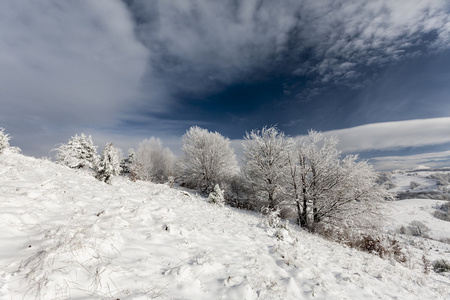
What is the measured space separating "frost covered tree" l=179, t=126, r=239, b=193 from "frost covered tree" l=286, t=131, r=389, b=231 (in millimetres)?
13765

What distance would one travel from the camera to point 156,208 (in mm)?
7531

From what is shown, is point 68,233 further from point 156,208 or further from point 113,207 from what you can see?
point 156,208

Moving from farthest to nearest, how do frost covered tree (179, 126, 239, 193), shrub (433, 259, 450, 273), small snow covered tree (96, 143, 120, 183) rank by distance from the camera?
frost covered tree (179, 126, 239, 193)
small snow covered tree (96, 143, 120, 183)
shrub (433, 259, 450, 273)

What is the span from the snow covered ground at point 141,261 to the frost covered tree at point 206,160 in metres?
22.4

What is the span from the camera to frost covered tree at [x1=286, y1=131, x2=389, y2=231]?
1422 centimetres

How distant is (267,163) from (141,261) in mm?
17883

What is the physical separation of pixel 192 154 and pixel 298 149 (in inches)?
688

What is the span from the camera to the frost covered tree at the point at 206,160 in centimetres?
2938

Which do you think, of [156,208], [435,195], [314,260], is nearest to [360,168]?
[314,260]

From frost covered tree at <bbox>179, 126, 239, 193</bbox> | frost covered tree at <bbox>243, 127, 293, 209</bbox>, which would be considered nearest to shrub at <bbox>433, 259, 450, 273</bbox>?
frost covered tree at <bbox>243, 127, 293, 209</bbox>

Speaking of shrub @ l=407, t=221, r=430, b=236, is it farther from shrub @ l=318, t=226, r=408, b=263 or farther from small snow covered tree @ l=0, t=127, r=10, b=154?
small snow covered tree @ l=0, t=127, r=10, b=154

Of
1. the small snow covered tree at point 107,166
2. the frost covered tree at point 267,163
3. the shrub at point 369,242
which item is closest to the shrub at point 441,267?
the shrub at point 369,242

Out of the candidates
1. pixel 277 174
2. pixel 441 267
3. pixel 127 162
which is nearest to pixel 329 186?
pixel 277 174

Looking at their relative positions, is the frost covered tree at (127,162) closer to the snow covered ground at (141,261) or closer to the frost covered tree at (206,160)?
the frost covered tree at (206,160)
